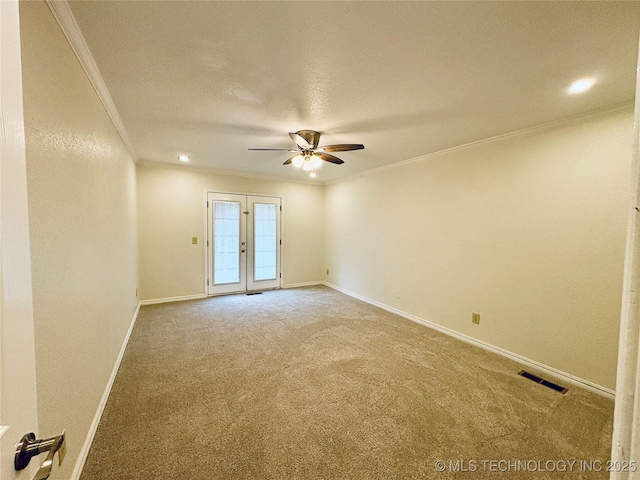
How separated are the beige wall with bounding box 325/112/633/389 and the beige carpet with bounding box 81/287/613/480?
16.6 inches

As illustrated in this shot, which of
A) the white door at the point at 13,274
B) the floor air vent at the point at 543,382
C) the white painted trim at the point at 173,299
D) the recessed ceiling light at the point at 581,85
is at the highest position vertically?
the recessed ceiling light at the point at 581,85

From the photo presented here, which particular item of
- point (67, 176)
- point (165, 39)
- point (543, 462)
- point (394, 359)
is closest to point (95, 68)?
point (165, 39)

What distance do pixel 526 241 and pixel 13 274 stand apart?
3.53 m

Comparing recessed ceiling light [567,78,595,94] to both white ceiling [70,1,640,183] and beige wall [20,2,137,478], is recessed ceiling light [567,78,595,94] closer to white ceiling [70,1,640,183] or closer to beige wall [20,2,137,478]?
white ceiling [70,1,640,183]

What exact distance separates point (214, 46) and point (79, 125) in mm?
958

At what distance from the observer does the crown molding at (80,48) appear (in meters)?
1.30

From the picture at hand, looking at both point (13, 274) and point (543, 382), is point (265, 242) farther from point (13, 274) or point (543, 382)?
point (13, 274)

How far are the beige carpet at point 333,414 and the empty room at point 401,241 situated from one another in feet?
0.06

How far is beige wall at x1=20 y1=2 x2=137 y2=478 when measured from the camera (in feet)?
3.60

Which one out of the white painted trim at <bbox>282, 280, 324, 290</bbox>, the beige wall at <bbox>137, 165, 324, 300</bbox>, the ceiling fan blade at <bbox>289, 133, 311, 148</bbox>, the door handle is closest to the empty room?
the door handle

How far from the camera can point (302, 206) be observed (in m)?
5.98

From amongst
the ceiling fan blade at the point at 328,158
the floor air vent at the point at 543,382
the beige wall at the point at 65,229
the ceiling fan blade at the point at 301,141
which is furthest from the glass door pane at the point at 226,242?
the floor air vent at the point at 543,382

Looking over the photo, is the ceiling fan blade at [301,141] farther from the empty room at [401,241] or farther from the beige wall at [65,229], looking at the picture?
the beige wall at [65,229]

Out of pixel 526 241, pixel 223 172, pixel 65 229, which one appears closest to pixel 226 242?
pixel 223 172
